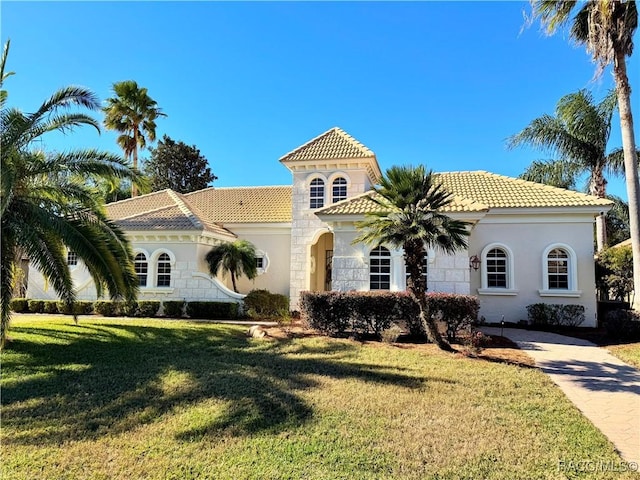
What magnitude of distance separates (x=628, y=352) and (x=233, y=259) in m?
15.9

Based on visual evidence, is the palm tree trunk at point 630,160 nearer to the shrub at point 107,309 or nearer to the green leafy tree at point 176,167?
the shrub at point 107,309

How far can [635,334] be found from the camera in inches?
502

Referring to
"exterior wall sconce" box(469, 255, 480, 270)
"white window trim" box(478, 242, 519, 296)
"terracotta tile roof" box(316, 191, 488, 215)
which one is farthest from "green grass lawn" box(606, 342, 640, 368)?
"terracotta tile roof" box(316, 191, 488, 215)

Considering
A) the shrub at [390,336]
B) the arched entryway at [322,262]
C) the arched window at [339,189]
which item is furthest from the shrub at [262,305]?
the shrub at [390,336]

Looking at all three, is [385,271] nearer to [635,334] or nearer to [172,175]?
[635,334]

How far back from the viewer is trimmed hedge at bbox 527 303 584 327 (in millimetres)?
15992

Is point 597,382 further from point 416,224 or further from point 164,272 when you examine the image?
point 164,272

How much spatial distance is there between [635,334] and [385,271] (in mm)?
8745

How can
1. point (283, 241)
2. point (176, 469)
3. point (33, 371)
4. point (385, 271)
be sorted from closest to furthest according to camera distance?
point (176, 469) < point (33, 371) < point (385, 271) < point (283, 241)

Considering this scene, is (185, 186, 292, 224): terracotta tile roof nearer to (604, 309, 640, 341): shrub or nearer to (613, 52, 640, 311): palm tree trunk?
(604, 309, 640, 341): shrub

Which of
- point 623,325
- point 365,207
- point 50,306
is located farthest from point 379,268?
point 50,306

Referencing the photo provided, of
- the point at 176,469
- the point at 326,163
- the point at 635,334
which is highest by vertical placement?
the point at 326,163

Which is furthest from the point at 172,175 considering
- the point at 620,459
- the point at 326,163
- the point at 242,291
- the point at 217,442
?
the point at 620,459

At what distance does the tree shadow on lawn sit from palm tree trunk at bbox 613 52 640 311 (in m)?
11.4
